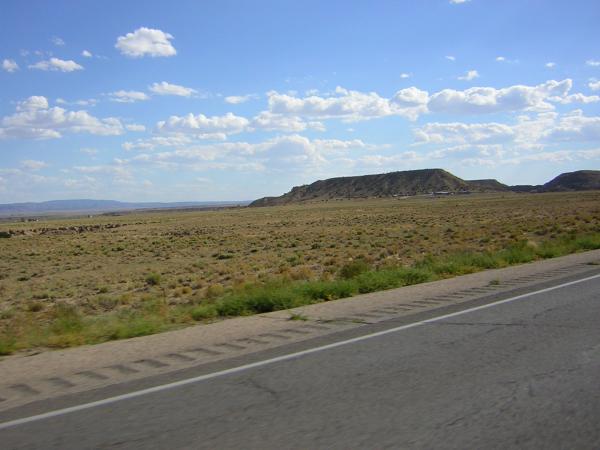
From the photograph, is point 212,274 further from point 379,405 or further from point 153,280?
point 379,405

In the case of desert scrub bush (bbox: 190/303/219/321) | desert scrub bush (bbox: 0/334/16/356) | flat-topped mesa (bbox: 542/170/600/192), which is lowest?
desert scrub bush (bbox: 190/303/219/321)

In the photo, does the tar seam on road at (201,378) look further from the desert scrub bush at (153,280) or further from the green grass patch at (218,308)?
the desert scrub bush at (153,280)

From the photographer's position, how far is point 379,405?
5.53m

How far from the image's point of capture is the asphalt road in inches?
187

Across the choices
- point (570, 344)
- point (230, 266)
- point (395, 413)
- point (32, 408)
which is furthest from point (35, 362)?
point (230, 266)

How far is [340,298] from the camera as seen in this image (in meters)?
13.6

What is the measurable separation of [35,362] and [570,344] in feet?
23.1

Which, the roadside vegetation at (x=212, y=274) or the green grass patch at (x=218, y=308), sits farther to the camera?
the roadside vegetation at (x=212, y=274)

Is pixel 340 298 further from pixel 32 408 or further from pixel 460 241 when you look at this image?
pixel 460 241

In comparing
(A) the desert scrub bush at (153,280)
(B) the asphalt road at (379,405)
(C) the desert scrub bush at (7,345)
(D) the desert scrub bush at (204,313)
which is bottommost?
(A) the desert scrub bush at (153,280)

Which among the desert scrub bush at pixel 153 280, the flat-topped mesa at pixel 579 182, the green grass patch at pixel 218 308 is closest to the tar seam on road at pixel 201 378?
→ the green grass patch at pixel 218 308

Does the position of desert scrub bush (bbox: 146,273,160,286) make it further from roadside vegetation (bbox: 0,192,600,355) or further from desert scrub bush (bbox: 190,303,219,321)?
desert scrub bush (bbox: 190,303,219,321)

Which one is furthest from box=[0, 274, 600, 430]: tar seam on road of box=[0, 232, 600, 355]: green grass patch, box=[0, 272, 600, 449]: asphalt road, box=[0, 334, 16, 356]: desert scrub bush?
box=[0, 334, 16, 356]: desert scrub bush

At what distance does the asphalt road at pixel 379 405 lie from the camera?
15.6 feet
